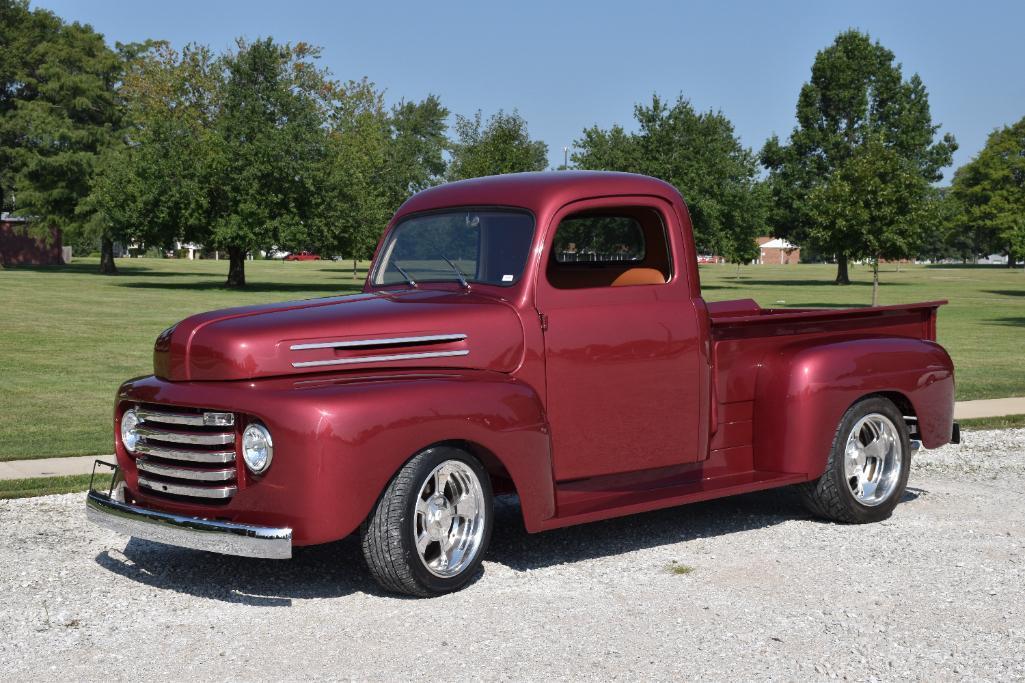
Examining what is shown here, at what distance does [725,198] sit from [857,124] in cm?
1534

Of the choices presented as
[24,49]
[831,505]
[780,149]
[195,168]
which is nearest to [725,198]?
[780,149]

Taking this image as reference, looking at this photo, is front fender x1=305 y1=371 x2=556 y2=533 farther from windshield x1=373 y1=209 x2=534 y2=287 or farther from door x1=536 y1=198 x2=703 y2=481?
windshield x1=373 y1=209 x2=534 y2=287

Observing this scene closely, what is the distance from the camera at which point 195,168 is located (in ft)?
159

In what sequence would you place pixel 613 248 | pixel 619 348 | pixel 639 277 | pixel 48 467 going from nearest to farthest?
pixel 619 348
pixel 639 277
pixel 613 248
pixel 48 467

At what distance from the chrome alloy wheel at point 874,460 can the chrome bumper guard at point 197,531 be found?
3.82 meters

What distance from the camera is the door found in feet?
20.5

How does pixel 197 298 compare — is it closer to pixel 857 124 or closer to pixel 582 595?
pixel 582 595

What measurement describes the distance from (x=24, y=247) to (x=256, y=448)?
3026 inches

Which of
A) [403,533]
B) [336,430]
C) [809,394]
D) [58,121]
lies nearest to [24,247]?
[58,121]

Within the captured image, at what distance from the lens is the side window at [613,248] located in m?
6.78

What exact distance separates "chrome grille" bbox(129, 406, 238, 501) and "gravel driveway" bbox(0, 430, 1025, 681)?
0.57 meters

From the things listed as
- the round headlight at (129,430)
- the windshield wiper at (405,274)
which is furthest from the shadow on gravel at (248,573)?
the windshield wiper at (405,274)

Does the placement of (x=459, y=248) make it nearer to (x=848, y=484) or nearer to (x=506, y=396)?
(x=506, y=396)

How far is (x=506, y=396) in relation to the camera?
228 inches
